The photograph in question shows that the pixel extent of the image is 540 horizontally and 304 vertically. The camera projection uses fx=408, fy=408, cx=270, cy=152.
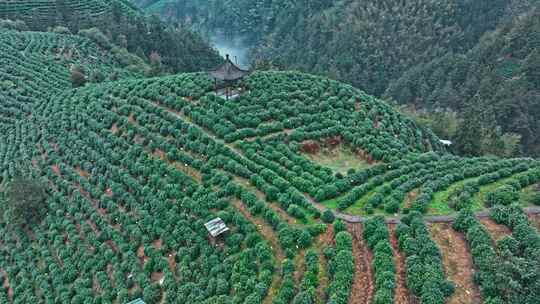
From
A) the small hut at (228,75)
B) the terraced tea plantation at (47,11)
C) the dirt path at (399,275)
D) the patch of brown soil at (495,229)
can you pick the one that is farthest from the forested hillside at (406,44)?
the dirt path at (399,275)

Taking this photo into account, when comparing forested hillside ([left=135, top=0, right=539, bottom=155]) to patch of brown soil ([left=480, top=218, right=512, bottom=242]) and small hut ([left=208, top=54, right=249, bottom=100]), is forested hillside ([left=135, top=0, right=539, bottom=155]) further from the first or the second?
patch of brown soil ([left=480, top=218, right=512, bottom=242])

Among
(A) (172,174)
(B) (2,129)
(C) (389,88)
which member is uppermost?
(A) (172,174)

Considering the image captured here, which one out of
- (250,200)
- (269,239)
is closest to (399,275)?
(269,239)

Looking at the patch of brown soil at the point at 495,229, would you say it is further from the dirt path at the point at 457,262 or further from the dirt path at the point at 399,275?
the dirt path at the point at 399,275

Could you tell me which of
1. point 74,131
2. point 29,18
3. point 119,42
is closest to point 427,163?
point 74,131

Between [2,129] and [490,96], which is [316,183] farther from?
[490,96]

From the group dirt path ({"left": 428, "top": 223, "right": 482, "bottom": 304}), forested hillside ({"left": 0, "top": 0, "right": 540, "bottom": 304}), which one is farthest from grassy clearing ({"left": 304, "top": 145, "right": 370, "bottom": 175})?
dirt path ({"left": 428, "top": 223, "right": 482, "bottom": 304})

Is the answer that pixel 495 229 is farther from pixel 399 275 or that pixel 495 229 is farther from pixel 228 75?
pixel 228 75
